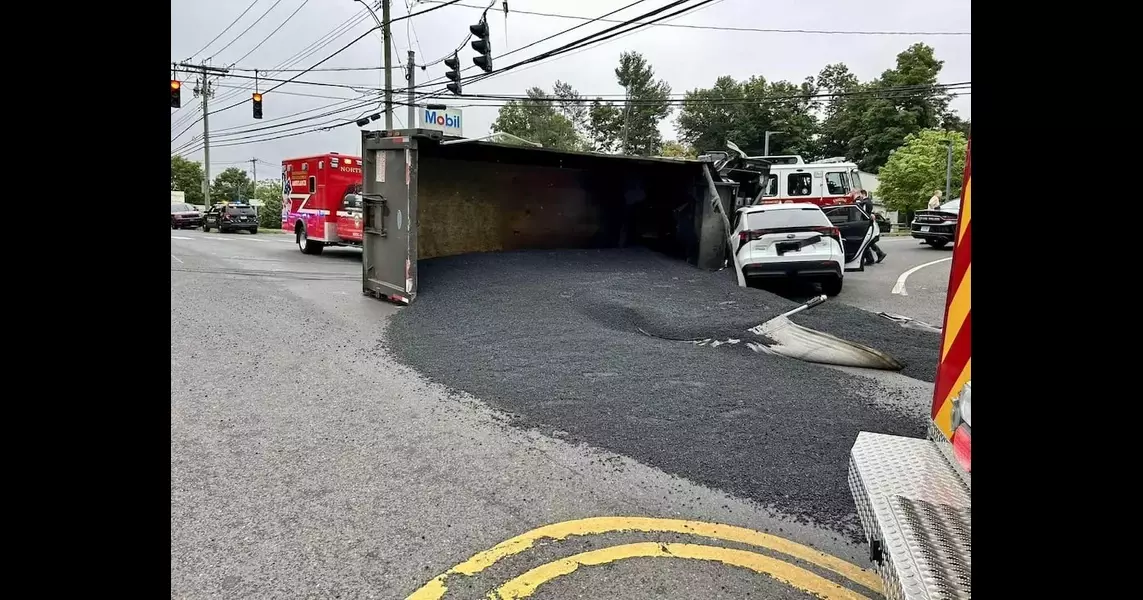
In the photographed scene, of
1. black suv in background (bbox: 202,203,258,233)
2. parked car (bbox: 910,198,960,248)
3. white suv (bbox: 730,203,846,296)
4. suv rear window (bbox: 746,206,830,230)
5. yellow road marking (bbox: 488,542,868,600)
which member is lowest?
yellow road marking (bbox: 488,542,868,600)

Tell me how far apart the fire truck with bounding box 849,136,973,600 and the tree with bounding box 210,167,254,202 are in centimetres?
8880

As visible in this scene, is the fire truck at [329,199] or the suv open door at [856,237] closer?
the suv open door at [856,237]

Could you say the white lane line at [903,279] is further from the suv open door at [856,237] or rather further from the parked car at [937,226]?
the parked car at [937,226]

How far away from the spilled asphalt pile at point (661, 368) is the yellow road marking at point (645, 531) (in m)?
0.35

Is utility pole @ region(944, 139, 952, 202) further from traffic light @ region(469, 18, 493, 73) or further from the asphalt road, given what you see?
the asphalt road

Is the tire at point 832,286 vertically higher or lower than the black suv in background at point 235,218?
lower

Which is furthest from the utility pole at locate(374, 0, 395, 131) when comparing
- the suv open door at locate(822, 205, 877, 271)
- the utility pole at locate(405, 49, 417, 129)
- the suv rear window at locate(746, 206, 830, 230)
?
the suv rear window at locate(746, 206, 830, 230)

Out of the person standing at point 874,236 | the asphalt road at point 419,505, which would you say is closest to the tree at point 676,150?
the person standing at point 874,236

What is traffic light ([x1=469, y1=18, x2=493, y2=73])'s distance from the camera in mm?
16812

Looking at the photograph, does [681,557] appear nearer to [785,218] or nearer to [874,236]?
[785,218]

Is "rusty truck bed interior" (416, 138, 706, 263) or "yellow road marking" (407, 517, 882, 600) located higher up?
"rusty truck bed interior" (416, 138, 706, 263)

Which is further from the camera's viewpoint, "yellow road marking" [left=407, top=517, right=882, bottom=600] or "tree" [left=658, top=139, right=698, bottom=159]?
"tree" [left=658, top=139, right=698, bottom=159]

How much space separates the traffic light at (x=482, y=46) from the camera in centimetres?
1681
